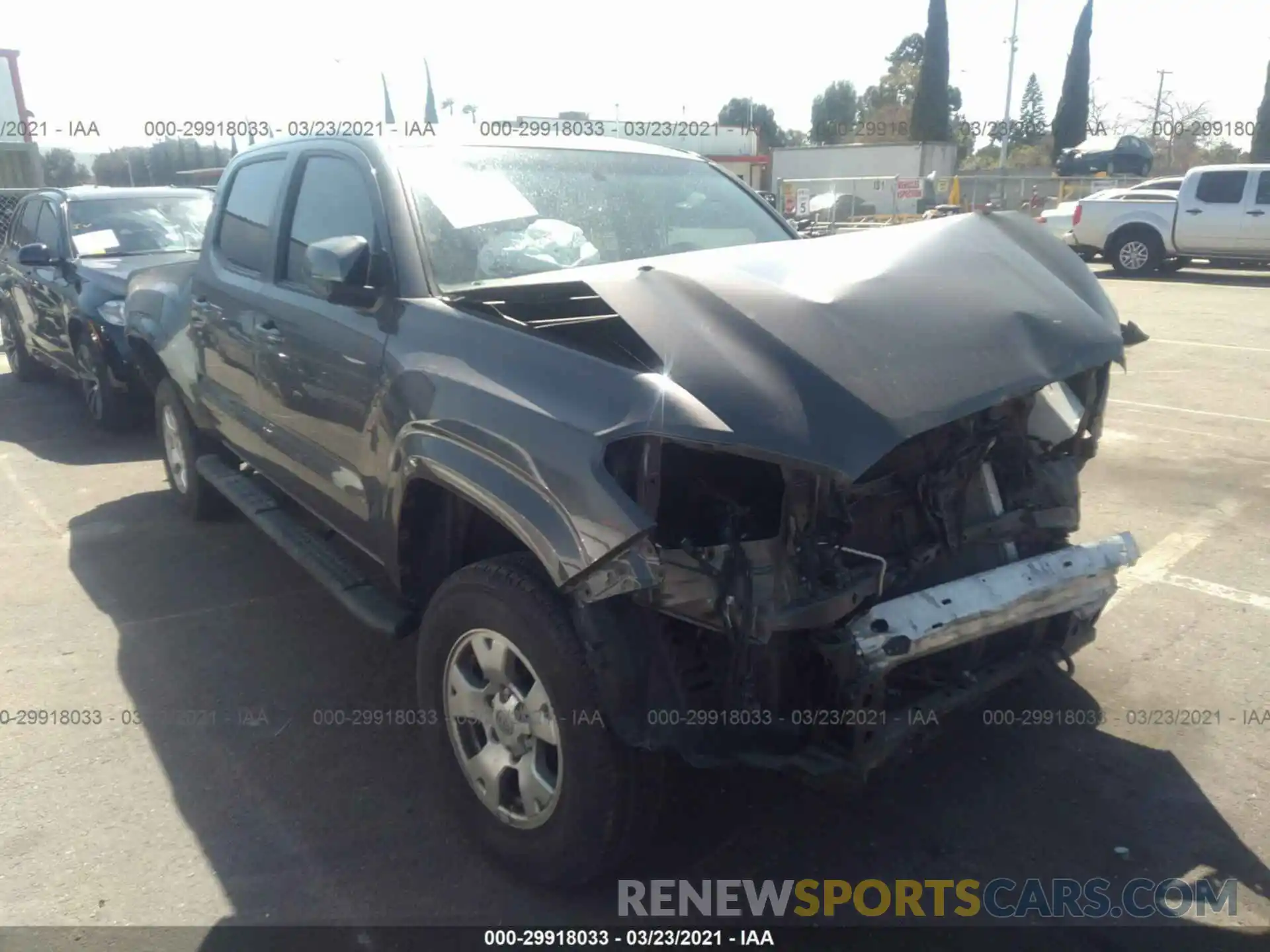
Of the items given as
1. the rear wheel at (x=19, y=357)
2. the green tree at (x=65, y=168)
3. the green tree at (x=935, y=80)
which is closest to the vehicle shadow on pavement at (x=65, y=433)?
the rear wheel at (x=19, y=357)

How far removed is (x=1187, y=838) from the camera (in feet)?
9.93

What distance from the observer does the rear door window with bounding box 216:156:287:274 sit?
4402 millimetres

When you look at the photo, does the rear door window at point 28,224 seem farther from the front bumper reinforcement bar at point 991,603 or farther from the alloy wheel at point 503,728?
the front bumper reinforcement bar at point 991,603

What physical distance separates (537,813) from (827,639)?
94 cm

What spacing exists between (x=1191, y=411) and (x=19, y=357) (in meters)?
11.1

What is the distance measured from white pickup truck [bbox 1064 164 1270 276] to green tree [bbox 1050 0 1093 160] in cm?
3163

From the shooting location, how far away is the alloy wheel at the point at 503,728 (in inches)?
107

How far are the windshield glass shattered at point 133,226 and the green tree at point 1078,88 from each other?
46171 mm

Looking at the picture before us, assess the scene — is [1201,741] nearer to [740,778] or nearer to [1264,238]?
[740,778]

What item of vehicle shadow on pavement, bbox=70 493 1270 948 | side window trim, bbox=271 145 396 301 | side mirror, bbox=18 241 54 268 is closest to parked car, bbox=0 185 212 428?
side mirror, bbox=18 241 54 268

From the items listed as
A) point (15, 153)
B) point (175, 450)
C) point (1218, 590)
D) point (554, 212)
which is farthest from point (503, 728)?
point (15, 153)

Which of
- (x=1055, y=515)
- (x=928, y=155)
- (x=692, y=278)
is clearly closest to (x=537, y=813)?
(x=692, y=278)

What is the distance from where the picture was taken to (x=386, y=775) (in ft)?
11.3

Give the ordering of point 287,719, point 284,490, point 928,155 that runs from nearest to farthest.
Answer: point 287,719
point 284,490
point 928,155
